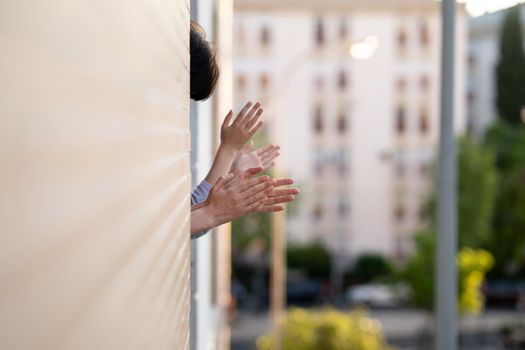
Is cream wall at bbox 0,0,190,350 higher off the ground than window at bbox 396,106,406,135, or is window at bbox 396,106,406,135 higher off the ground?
window at bbox 396,106,406,135

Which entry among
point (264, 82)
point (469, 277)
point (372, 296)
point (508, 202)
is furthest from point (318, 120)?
point (469, 277)

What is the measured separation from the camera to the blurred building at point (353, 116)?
58.8 metres

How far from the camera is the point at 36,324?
1.09 meters

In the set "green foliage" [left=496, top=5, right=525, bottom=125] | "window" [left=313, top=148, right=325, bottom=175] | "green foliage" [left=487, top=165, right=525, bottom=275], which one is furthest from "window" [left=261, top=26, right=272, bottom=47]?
"green foliage" [left=487, top=165, right=525, bottom=275]

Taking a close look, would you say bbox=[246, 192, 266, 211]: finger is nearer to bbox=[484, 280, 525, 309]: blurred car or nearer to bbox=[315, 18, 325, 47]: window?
bbox=[484, 280, 525, 309]: blurred car

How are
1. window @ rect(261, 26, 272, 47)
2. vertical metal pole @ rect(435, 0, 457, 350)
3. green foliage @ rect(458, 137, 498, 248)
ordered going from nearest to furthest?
vertical metal pole @ rect(435, 0, 457, 350), green foliage @ rect(458, 137, 498, 248), window @ rect(261, 26, 272, 47)

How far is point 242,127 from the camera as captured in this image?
320cm

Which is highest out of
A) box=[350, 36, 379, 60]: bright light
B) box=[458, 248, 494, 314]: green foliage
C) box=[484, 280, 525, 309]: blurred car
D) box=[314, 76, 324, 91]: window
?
box=[314, 76, 324, 91]: window

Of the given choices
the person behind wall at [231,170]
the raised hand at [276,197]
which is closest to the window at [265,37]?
the person behind wall at [231,170]

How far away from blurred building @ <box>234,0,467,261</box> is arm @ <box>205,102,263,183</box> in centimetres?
5532

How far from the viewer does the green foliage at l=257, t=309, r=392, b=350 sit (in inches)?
856

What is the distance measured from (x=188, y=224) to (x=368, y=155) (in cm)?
5687

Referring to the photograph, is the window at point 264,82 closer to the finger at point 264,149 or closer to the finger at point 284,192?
the finger at point 264,149

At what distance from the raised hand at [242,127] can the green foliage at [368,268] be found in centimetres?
5352
